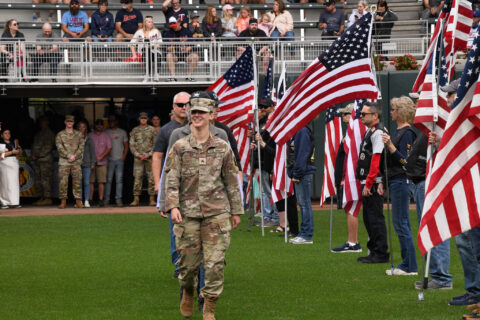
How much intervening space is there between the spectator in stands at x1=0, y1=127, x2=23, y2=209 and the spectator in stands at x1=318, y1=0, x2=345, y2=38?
945 centimetres

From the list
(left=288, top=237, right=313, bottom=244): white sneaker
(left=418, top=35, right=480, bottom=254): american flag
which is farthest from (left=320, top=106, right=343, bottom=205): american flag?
(left=418, top=35, right=480, bottom=254): american flag

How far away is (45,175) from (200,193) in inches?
690

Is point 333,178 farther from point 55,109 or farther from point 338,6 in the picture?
point 338,6

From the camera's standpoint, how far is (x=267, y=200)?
18828 mm

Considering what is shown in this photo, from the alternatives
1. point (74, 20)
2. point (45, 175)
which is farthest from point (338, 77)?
point (74, 20)

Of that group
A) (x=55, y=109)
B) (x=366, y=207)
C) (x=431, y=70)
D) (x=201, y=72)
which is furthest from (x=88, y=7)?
(x=431, y=70)

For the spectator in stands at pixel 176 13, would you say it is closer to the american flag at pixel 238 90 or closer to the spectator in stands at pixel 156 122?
the spectator in stands at pixel 156 122

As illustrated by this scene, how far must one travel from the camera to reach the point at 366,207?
509 inches

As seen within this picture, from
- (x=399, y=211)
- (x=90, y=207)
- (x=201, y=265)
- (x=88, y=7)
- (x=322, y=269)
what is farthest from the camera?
(x=88, y=7)

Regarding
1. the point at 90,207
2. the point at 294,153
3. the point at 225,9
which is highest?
the point at 225,9

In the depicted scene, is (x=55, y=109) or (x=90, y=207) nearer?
(x=90, y=207)

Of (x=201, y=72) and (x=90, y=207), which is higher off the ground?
(x=201, y=72)

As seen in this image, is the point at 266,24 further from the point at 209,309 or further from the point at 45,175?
the point at 209,309

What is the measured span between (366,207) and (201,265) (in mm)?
4081
